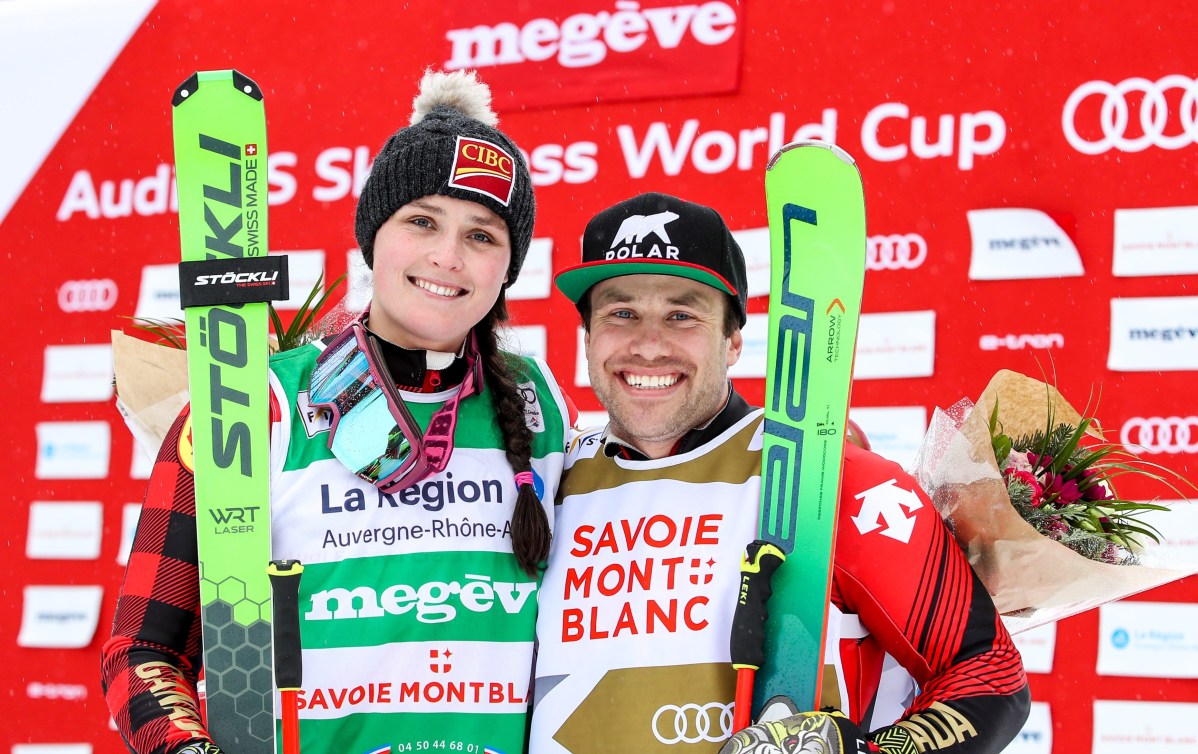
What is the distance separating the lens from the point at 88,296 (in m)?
4.42

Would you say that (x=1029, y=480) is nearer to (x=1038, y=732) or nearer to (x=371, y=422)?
(x=371, y=422)

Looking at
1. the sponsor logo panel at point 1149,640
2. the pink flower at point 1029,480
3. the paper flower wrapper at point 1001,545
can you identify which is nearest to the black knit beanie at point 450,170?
the paper flower wrapper at point 1001,545

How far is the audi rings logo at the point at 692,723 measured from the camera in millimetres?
1559

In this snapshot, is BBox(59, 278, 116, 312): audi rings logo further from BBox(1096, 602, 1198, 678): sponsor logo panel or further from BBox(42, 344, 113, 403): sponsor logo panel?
BBox(1096, 602, 1198, 678): sponsor logo panel

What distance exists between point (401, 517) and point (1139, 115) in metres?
2.77

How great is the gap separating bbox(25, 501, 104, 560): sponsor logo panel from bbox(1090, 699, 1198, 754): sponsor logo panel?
368cm

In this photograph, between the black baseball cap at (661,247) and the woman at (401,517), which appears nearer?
the woman at (401,517)

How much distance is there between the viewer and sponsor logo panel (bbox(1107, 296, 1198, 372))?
3.27 metres

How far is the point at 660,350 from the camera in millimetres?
1746

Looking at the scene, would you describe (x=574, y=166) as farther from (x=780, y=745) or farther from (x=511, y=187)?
(x=780, y=745)

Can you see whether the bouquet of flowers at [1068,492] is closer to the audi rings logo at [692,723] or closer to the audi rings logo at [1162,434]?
the audi rings logo at [692,723]

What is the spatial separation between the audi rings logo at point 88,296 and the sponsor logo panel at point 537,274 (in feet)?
5.57

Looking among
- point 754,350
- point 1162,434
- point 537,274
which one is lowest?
point 1162,434

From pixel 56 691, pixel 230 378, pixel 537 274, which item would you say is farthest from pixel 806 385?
pixel 56 691
